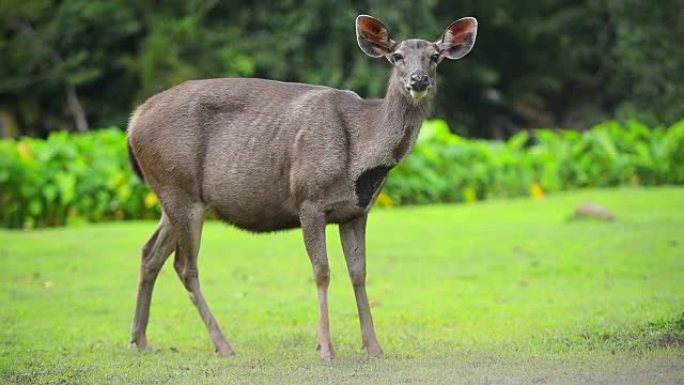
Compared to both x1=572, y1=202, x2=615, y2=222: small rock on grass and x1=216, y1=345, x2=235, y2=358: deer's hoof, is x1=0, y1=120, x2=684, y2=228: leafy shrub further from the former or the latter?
x1=216, y1=345, x2=235, y2=358: deer's hoof

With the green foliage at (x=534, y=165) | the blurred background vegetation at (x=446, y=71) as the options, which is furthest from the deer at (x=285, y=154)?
the blurred background vegetation at (x=446, y=71)

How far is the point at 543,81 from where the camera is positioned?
29172 mm

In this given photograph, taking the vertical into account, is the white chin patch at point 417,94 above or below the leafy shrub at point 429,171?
above

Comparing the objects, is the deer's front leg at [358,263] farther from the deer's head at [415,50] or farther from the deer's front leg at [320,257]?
the deer's head at [415,50]

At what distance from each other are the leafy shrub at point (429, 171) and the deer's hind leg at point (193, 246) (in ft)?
27.6

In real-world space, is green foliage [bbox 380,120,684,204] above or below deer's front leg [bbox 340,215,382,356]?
below

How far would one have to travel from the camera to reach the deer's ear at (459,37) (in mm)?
7754

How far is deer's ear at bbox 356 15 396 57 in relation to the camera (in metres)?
7.73

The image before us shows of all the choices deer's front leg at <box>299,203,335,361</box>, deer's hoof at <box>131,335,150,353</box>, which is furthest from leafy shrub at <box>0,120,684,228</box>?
deer's front leg at <box>299,203,335,361</box>

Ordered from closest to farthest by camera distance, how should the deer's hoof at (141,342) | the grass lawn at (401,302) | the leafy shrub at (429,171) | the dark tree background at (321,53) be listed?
the grass lawn at (401,302) → the deer's hoof at (141,342) → the leafy shrub at (429,171) → the dark tree background at (321,53)

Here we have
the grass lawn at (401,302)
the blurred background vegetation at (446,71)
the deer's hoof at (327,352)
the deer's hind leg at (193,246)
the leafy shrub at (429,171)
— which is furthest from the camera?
the blurred background vegetation at (446,71)

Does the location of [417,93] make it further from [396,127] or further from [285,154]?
[285,154]

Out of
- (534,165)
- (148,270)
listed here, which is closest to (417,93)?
(148,270)

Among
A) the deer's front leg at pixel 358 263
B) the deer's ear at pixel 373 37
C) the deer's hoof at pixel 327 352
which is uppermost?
the deer's ear at pixel 373 37
